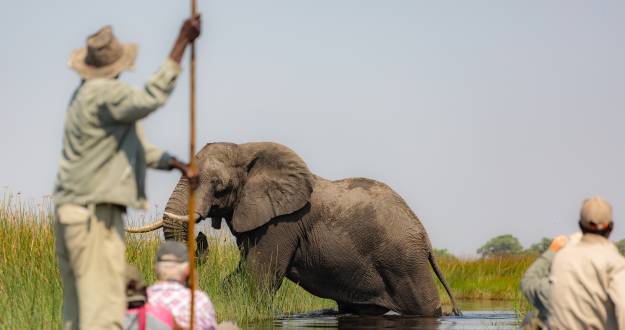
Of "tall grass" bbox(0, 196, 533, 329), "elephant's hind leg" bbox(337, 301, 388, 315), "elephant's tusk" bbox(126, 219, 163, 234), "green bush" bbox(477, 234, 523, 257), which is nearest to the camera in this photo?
"tall grass" bbox(0, 196, 533, 329)

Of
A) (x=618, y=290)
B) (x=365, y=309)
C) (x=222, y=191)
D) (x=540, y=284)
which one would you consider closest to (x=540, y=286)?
(x=540, y=284)

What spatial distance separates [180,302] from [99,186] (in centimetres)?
76

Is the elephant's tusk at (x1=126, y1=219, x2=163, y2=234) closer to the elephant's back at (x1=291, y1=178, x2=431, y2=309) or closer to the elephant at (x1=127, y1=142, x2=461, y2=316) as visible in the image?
the elephant at (x1=127, y1=142, x2=461, y2=316)

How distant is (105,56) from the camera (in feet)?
25.6

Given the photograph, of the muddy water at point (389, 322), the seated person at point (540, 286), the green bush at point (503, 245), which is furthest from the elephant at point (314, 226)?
the green bush at point (503, 245)

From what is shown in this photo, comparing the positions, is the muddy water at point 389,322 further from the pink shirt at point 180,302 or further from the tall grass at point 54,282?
the pink shirt at point 180,302

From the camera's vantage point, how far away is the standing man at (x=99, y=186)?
7496 millimetres

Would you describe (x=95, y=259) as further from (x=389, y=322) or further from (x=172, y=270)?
(x=389, y=322)

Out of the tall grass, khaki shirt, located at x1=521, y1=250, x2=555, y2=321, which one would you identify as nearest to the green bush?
the tall grass

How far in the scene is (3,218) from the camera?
1599 cm

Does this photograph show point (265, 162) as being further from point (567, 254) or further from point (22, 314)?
point (567, 254)

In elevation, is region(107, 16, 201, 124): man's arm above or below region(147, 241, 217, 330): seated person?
above

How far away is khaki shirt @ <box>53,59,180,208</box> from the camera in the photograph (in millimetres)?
7457

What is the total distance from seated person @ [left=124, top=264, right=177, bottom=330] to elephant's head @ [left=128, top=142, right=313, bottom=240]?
30.0 feet
